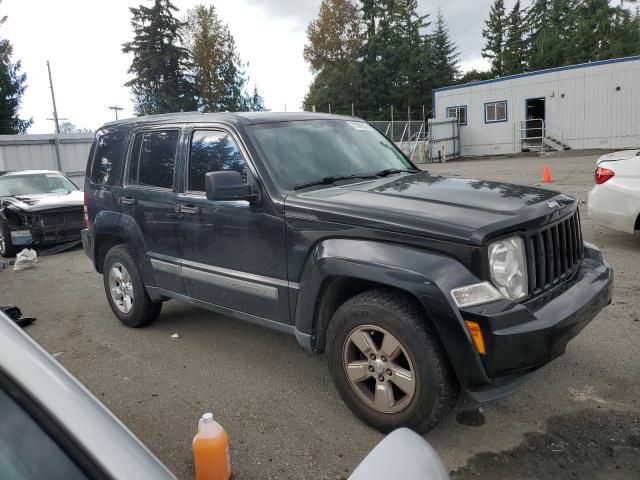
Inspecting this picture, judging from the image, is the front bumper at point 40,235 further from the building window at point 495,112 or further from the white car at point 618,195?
the building window at point 495,112

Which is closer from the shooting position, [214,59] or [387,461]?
[387,461]

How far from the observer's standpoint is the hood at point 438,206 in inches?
109

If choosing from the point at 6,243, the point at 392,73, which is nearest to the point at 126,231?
the point at 6,243

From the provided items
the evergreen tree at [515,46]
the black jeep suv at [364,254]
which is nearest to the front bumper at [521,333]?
the black jeep suv at [364,254]

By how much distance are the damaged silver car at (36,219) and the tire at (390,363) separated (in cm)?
801

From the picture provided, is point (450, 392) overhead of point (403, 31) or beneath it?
beneath

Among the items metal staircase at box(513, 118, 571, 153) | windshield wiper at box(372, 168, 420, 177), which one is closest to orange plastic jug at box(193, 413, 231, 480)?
windshield wiper at box(372, 168, 420, 177)

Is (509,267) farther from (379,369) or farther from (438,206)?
(379,369)

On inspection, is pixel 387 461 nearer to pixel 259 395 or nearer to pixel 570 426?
pixel 570 426

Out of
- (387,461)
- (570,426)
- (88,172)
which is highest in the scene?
(88,172)

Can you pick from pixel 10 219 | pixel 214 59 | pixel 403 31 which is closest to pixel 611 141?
pixel 10 219

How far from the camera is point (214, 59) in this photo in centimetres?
5509

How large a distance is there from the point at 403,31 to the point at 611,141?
3751 cm

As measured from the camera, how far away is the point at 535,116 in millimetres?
29125
